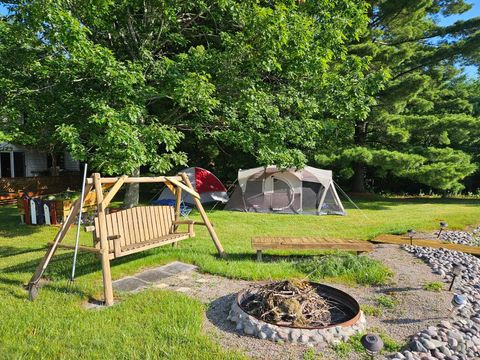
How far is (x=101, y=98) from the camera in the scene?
814 centimetres

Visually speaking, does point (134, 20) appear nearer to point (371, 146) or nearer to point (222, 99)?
point (222, 99)

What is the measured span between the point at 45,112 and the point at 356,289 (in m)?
8.09

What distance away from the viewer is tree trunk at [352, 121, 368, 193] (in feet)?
60.6

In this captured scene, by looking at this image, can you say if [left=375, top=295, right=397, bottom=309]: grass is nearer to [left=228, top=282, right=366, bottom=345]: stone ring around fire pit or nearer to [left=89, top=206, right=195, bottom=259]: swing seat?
[left=228, top=282, right=366, bottom=345]: stone ring around fire pit

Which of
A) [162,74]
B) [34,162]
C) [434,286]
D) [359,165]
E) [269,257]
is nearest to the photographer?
[434,286]

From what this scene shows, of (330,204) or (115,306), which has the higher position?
(330,204)

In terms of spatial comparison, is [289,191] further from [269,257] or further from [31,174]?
[31,174]

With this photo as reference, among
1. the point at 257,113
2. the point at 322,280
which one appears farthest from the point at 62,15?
the point at 322,280

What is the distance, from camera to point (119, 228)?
18.7ft

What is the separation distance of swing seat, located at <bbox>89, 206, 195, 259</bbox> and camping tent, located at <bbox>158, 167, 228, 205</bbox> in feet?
24.4

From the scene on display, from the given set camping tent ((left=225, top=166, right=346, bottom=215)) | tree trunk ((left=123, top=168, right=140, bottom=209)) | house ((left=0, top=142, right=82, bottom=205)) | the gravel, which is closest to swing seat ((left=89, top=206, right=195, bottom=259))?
the gravel

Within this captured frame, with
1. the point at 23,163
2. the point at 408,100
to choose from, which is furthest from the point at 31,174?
the point at 408,100

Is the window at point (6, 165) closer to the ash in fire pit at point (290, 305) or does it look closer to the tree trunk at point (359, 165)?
the tree trunk at point (359, 165)

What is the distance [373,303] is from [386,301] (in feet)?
0.52
